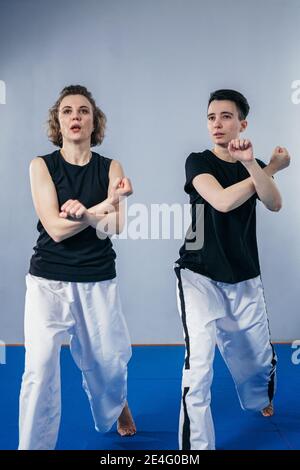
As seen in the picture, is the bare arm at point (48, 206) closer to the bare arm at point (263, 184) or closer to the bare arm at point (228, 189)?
the bare arm at point (228, 189)

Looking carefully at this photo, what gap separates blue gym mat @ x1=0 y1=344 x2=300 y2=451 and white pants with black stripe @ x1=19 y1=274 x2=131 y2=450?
17 centimetres

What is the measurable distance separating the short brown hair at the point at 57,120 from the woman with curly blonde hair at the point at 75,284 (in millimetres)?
11

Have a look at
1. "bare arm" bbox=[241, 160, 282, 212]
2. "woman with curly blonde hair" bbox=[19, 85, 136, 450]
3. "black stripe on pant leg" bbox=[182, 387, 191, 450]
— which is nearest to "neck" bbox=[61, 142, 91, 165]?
"woman with curly blonde hair" bbox=[19, 85, 136, 450]

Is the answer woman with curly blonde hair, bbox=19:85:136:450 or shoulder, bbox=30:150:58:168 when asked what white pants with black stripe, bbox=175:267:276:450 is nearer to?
woman with curly blonde hair, bbox=19:85:136:450

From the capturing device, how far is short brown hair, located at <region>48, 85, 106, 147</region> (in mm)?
2248

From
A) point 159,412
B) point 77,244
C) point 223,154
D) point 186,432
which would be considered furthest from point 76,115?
point 159,412

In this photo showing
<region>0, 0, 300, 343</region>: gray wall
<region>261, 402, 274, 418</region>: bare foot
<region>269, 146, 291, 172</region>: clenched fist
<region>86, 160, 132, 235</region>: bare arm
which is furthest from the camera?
<region>0, 0, 300, 343</region>: gray wall

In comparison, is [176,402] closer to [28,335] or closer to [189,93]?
[28,335]

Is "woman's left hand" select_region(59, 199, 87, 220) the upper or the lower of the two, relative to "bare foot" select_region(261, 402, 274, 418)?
upper

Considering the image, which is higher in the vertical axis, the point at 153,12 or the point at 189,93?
the point at 153,12

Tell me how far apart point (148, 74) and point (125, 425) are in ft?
8.82
